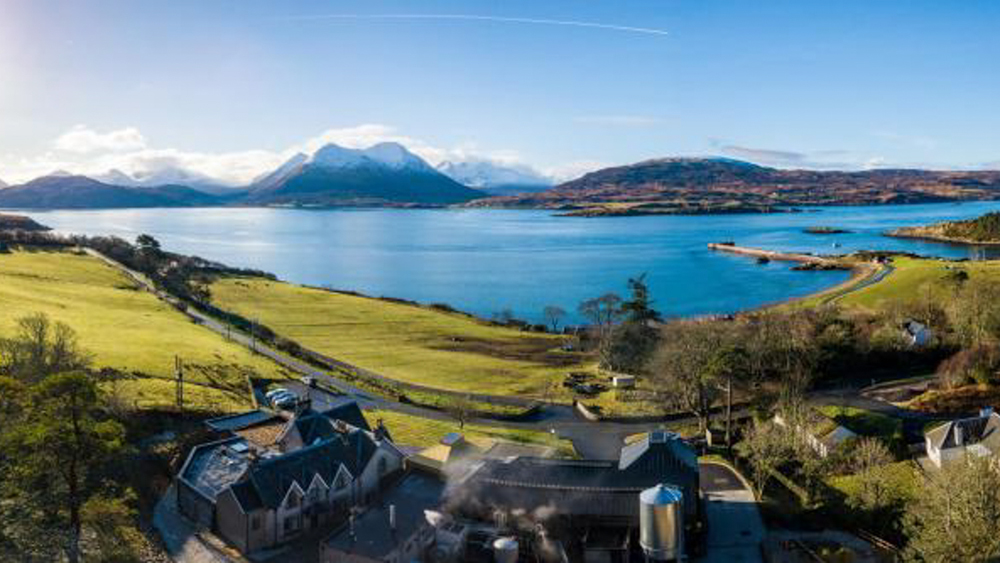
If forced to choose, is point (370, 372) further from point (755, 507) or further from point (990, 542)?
point (990, 542)

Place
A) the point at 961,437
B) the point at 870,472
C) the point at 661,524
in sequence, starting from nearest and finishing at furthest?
1. the point at 661,524
2. the point at 870,472
3. the point at 961,437

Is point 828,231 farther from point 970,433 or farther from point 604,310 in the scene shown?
point 970,433

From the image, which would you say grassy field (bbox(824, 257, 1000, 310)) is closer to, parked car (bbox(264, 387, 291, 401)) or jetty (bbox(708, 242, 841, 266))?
jetty (bbox(708, 242, 841, 266))

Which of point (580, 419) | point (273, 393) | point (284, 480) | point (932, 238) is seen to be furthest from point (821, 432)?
point (932, 238)

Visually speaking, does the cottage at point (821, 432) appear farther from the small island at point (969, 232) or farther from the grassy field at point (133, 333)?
the small island at point (969, 232)

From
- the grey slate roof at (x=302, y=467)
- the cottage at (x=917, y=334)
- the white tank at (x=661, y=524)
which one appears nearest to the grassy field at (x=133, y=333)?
the grey slate roof at (x=302, y=467)

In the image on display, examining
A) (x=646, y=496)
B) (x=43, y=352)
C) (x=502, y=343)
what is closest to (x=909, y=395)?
(x=646, y=496)

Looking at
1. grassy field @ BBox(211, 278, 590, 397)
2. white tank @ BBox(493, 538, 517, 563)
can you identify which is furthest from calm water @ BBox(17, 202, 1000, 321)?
white tank @ BBox(493, 538, 517, 563)
